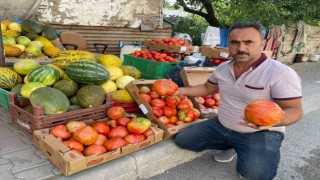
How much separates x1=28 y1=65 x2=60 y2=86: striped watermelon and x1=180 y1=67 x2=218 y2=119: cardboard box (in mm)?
1890

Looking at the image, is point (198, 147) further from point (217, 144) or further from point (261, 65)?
point (261, 65)

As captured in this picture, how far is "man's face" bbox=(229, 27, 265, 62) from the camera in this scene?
2.87 m

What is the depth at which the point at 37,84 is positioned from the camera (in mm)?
3477

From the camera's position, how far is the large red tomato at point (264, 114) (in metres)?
2.35

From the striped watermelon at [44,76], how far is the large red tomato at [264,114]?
97.0 inches

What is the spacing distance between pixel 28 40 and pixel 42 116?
3.03 metres

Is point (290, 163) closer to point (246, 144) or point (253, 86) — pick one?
point (246, 144)

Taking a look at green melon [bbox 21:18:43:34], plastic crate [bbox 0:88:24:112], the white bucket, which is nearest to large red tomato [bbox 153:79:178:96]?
plastic crate [bbox 0:88:24:112]

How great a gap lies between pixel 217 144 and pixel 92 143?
1493 mm

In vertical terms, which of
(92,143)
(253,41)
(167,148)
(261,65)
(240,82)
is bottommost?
(167,148)

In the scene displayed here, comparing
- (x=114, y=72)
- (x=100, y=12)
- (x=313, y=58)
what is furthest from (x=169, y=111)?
(x=313, y=58)

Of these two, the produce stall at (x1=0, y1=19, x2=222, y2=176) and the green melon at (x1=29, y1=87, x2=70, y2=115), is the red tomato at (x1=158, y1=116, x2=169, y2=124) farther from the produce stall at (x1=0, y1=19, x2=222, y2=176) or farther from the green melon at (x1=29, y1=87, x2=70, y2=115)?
the green melon at (x1=29, y1=87, x2=70, y2=115)

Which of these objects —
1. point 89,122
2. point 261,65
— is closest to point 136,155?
point 89,122

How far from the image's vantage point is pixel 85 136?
297 cm
